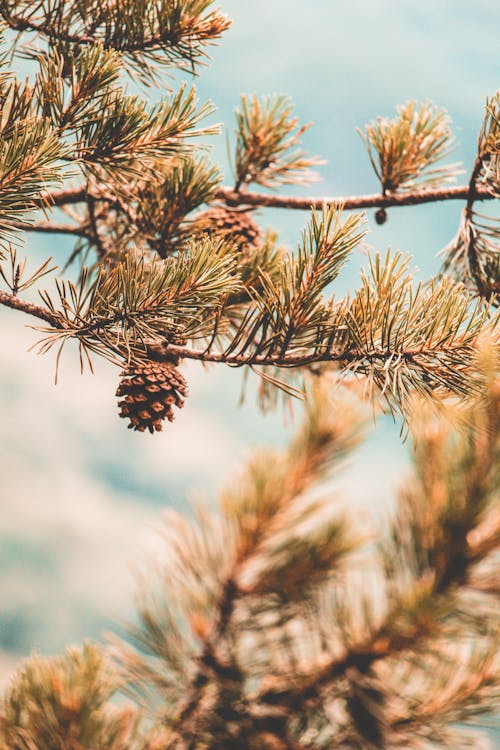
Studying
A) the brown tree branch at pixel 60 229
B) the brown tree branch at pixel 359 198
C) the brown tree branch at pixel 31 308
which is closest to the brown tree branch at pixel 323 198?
the brown tree branch at pixel 359 198

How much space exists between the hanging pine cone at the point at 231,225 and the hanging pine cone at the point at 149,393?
1.10ft

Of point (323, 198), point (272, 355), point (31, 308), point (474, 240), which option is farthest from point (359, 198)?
point (31, 308)

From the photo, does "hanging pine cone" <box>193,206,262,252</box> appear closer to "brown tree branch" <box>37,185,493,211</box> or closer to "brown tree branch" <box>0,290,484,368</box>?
"brown tree branch" <box>37,185,493,211</box>

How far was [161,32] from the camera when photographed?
1.05m

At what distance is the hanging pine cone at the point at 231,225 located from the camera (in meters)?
1.05

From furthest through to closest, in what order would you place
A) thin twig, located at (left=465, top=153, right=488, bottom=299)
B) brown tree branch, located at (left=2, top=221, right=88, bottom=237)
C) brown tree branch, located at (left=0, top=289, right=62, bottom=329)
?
brown tree branch, located at (left=2, top=221, right=88, bottom=237) < thin twig, located at (left=465, top=153, right=488, bottom=299) < brown tree branch, located at (left=0, top=289, right=62, bottom=329)

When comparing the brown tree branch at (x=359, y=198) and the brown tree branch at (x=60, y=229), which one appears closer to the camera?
the brown tree branch at (x=359, y=198)

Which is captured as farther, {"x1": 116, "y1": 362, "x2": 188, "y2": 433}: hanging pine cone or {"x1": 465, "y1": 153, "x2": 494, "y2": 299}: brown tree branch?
{"x1": 465, "y1": 153, "x2": 494, "y2": 299}: brown tree branch

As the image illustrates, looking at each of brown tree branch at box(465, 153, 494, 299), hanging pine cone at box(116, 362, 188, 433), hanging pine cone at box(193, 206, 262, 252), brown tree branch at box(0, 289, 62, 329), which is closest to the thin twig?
brown tree branch at box(465, 153, 494, 299)

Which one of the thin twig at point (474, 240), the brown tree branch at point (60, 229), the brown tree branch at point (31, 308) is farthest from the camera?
the brown tree branch at point (60, 229)

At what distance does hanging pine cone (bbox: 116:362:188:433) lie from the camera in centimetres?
77

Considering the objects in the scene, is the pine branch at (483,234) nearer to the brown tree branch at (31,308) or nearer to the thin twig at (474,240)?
the thin twig at (474,240)

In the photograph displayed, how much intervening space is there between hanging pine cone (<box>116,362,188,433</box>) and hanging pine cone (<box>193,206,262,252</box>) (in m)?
0.34

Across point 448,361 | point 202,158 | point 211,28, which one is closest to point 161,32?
point 211,28
